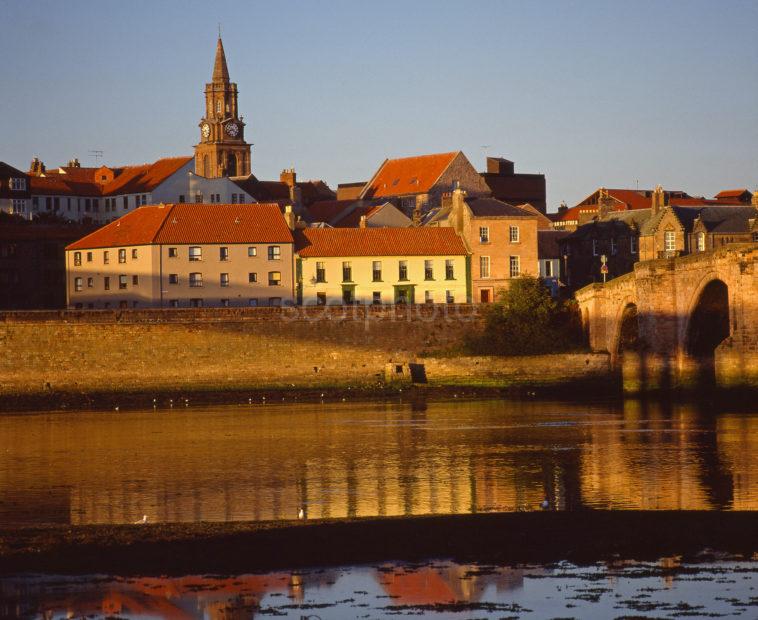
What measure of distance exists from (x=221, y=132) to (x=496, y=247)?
6173 cm

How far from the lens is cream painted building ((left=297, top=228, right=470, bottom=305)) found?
274 feet

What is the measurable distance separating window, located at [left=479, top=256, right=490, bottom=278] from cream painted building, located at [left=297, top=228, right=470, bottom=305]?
90 cm

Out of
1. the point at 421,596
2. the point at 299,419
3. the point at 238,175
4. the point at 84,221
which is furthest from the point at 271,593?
the point at 238,175

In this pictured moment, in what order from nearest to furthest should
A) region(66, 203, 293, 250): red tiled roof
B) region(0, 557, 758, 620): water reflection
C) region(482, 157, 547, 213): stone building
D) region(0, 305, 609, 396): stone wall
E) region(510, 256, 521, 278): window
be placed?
region(0, 557, 758, 620): water reflection, region(0, 305, 609, 396): stone wall, region(66, 203, 293, 250): red tiled roof, region(510, 256, 521, 278): window, region(482, 157, 547, 213): stone building

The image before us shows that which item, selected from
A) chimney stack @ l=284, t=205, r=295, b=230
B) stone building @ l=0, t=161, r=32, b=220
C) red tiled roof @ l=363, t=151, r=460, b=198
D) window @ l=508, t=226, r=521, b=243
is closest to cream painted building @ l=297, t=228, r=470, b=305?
window @ l=508, t=226, r=521, b=243

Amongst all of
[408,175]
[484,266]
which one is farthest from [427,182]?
[484,266]

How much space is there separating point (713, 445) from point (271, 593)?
992 inches

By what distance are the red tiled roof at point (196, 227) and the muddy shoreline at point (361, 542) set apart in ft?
193

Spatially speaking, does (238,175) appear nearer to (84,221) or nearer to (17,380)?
(84,221)

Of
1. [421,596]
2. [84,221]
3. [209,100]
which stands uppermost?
[209,100]

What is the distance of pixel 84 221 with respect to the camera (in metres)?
101

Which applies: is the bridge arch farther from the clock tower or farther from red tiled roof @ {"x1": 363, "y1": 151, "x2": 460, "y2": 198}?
the clock tower

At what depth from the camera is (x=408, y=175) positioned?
118062 millimetres

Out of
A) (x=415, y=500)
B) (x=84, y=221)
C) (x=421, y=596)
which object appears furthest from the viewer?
(x=84, y=221)
